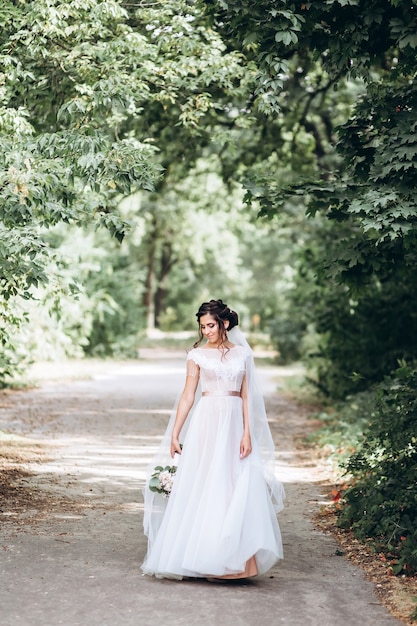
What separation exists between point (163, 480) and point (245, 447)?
775mm

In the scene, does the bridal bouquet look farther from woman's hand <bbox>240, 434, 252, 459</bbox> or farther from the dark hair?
the dark hair

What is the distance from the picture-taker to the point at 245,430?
6.26 m

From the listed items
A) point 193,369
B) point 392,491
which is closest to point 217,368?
point 193,369

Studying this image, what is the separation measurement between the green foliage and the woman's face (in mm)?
2317

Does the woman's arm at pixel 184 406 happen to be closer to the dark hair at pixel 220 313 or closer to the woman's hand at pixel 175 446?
the woman's hand at pixel 175 446

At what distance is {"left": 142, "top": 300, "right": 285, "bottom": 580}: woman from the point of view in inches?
233

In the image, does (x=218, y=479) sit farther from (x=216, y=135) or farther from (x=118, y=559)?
(x=216, y=135)

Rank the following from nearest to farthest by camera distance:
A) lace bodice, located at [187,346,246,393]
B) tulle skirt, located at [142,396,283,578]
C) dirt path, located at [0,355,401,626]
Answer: dirt path, located at [0,355,401,626], tulle skirt, located at [142,396,283,578], lace bodice, located at [187,346,246,393]

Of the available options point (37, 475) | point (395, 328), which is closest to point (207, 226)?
point (395, 328)

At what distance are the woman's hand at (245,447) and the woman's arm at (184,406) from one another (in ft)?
1.63

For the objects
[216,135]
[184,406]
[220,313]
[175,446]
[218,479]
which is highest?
[216,135]

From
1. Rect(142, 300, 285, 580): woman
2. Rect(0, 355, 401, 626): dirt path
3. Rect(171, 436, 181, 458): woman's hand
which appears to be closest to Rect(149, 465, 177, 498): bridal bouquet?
Rect(142, 300, 285, 580): woman

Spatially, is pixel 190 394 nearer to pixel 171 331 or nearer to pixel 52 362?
pixel 52 362

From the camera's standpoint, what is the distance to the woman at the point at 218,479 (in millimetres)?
5926
